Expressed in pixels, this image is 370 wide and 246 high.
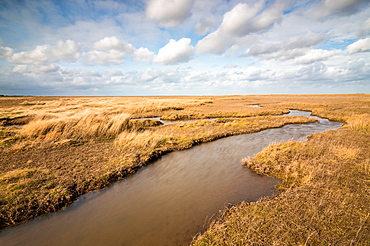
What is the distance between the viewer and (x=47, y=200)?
7539 millimetres

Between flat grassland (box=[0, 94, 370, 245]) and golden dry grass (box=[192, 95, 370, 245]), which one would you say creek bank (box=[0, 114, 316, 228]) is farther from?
golden dry grass (box=[192, 95, 370, 245])

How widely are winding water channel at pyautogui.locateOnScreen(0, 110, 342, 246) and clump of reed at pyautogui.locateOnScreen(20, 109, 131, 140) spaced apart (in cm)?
898

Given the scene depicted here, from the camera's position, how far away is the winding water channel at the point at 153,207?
6.06 meters

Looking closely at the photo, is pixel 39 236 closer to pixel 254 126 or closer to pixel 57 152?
pixel 57 152

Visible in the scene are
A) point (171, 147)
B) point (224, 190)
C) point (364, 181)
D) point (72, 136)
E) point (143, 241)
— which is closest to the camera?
point (143, 241)

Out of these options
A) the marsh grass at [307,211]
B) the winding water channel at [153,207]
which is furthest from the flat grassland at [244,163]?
the winding water channel at [153,207]

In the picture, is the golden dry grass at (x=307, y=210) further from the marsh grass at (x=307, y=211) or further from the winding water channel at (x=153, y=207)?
the winding water channel at (x=153, y=207)

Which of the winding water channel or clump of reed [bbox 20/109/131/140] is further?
clump of reed [bbox 20/109/131/140]

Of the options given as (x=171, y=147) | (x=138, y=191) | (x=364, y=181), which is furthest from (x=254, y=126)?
(x=138, y=191)

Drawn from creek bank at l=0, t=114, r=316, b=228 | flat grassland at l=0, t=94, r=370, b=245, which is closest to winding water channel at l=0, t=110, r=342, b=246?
creek bank at l=0, t=114, r=316, b=228

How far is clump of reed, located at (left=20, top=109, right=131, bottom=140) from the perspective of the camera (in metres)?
16.8

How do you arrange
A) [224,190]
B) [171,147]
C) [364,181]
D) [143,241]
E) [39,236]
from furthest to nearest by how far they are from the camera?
1. [171,147]
2. [224,190]
3. [364,181]
4. [39,236]
5. [143,241]

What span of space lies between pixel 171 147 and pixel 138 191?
6.42m

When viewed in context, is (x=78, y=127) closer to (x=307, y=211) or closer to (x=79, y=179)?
(x=79, y=179)
